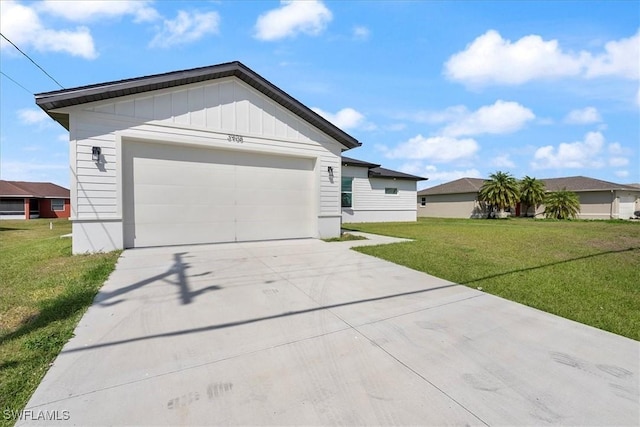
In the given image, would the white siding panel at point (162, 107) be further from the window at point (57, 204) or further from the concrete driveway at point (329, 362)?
the window at point (57, 204)

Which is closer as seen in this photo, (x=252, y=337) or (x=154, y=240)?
(x=252, y=337)

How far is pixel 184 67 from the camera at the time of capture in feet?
25.8

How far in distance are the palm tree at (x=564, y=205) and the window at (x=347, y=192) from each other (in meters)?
19.5

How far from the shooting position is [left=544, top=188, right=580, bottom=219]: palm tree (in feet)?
83.0

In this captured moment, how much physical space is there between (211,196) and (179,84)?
3038 millimetres

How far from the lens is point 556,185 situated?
99.6 ft

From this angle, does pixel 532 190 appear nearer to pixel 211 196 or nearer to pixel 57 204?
pixel 211 196

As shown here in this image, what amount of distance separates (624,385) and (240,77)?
31.0 feet

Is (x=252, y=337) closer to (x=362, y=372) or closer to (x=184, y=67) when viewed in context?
(x=362, y=372)

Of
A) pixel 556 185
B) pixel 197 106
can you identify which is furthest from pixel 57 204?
pixel 556 185

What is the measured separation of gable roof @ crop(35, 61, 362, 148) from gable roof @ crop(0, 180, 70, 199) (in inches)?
1183

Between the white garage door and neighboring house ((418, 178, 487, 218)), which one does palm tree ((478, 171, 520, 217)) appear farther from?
the white garage door

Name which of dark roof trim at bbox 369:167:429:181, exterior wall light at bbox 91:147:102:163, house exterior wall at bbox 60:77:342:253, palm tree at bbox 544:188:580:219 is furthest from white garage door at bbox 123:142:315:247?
palm tree at bbox 544:188:580:219

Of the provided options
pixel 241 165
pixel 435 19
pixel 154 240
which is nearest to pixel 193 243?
pixel 154 240
